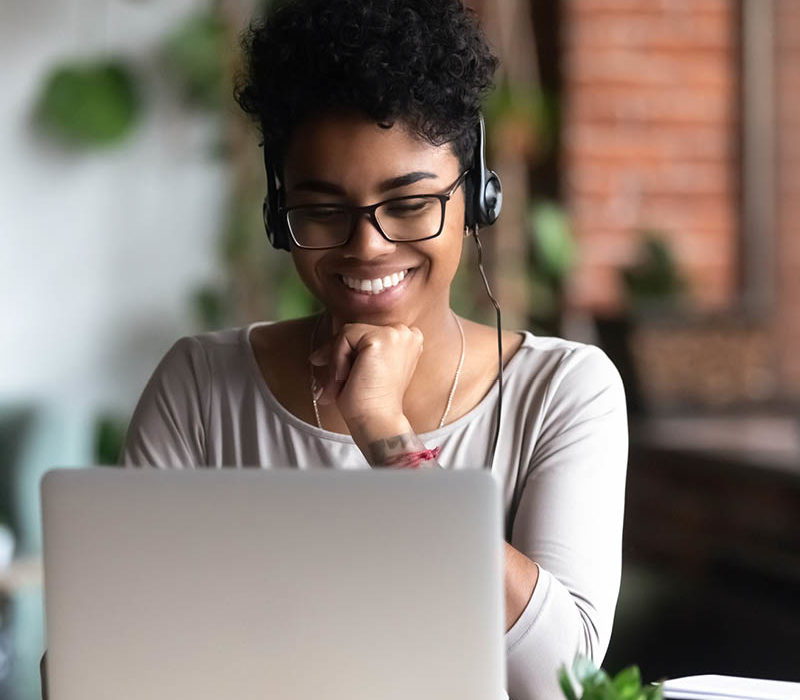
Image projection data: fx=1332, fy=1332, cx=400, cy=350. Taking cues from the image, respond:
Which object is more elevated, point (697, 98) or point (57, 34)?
point (57, 34)

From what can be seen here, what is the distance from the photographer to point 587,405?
1.46 meters

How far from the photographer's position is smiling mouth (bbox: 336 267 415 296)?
4.64 ft

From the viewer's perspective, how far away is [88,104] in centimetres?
386

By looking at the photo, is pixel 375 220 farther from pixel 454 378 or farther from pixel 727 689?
pixel 727 689

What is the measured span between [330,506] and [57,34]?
10.9 feet

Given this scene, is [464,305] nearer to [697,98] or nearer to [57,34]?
[697,98]

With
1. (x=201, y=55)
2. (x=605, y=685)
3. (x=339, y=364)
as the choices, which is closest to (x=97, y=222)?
(x=201, y=55)

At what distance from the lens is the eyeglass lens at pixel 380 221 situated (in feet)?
4.52

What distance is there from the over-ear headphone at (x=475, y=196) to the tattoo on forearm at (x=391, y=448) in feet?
0.95

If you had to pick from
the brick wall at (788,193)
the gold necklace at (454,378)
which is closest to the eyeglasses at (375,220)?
the gold necklace at (454,378)

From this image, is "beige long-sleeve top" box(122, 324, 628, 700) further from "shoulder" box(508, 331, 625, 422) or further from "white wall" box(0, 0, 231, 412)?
"white wall" box(0, 0, 231, 412)

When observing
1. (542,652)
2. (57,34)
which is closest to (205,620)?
(542,652)

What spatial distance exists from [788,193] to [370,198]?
2.71m

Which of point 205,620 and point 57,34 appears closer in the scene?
point 205,620
